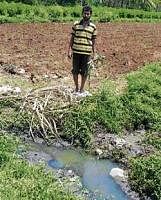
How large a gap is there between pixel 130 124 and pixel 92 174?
6.86 ft

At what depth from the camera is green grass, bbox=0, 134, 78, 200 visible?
6566 millimetres

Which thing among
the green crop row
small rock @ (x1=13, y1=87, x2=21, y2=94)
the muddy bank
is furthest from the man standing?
the green crop row

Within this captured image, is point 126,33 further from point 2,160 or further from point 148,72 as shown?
point 2,160

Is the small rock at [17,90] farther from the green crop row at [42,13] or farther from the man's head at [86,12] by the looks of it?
the green crop row at [42,13]

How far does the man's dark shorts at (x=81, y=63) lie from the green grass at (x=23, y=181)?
3.20m

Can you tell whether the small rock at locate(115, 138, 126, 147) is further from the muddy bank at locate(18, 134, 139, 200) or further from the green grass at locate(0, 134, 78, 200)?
the green grass at locate(0, 134, 78, 200)

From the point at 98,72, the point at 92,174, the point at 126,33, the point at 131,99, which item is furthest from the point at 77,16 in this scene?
the point at 92,174

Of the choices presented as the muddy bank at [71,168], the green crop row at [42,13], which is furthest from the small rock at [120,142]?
the green crop row at [42,13]

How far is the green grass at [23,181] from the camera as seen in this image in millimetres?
6566

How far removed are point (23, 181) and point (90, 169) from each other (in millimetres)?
1756

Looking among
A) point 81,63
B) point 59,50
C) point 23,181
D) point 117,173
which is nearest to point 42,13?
point 59,50

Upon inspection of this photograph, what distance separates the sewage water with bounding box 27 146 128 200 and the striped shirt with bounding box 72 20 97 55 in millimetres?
2398

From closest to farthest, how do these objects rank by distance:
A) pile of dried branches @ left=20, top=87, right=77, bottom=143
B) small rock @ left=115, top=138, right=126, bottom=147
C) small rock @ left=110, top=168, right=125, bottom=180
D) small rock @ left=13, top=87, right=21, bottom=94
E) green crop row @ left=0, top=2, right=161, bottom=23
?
1. small rock @ left=110, top=168, right=125, bottom=180
2. small rock @ left=115, top=138, right=126, bottom=147
3. pile of dried branches @ left=20, top=87, right=77, bottom=143
4. small rock @ left=13, top=87, right=21, bottom=94
5. green crop row @ left=0, top=2, right=161, bottom=23

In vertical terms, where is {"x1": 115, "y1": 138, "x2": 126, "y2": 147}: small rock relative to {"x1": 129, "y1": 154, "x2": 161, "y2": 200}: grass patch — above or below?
below
